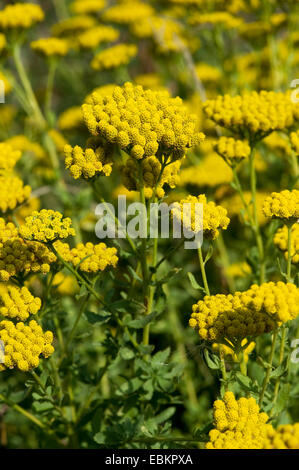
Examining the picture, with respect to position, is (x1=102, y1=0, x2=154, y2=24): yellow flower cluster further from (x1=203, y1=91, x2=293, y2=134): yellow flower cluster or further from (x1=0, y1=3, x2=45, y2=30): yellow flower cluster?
(x1=203, y1=91, x2=293, y2=134): yellow flower cluster

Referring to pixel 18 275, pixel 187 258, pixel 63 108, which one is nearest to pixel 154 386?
pixel 18 275

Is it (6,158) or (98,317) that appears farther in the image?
(6,158)

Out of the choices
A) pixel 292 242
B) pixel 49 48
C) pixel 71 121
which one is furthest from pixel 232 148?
pixel 71 121

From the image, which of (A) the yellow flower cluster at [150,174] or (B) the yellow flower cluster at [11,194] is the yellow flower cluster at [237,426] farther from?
(B) the yellow flower cluster at [11,194]

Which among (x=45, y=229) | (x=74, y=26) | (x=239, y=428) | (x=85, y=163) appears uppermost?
(x=74, y=26)

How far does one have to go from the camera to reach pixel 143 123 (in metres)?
2.03

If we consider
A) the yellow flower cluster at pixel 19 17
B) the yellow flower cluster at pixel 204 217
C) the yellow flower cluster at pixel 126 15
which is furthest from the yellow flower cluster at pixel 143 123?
the yellow flower cluster at pixel 126 15

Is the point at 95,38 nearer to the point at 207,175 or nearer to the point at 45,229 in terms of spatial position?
the point at 207,175

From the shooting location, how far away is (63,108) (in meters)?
7.36

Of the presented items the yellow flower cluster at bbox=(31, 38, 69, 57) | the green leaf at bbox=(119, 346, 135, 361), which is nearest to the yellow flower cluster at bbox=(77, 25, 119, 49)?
the yellow flower cluster at bbox=(31, 38, 69, 57)

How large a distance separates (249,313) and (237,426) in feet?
1.20

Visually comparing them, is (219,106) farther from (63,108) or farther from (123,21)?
(63,108)

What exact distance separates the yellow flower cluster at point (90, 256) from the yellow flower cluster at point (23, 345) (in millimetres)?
343
